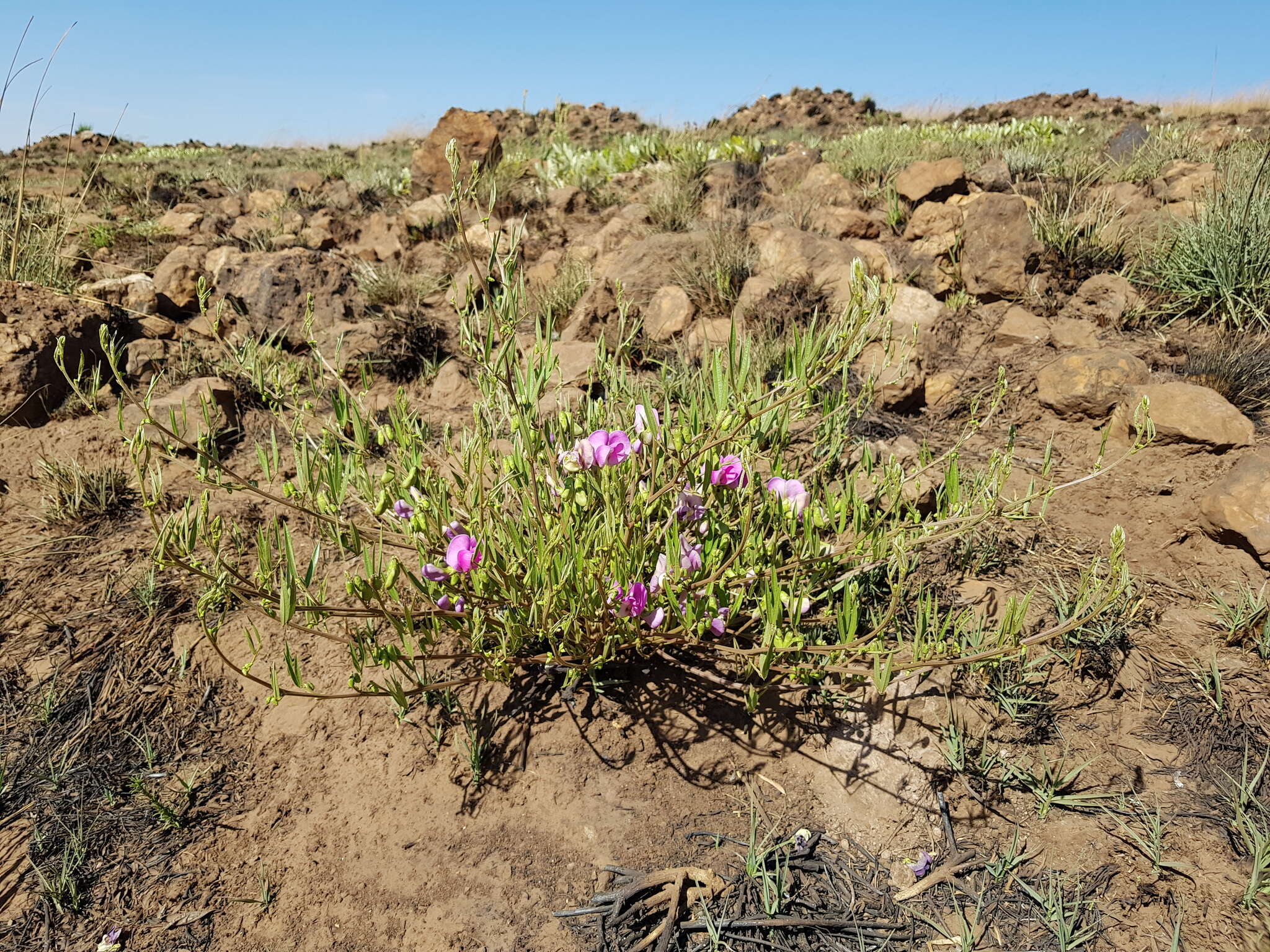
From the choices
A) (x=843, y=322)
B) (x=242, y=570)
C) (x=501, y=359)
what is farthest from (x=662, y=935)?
(x=242, y=570)

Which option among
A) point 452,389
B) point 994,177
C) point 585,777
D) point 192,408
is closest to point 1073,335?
point 994,177

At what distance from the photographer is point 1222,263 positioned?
360cm

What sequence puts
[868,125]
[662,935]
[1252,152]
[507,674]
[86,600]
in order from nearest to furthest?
[662,935]
[507,674]
[86,600]
[1252,152]
[868,125]

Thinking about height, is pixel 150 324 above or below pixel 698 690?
above

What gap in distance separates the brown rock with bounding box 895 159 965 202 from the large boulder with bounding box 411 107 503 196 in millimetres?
→ 3800

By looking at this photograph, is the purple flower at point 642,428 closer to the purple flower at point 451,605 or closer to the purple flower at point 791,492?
the purple flower at point 791,492

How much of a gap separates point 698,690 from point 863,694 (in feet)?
1.45

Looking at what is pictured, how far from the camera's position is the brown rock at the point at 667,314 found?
12.1 ft

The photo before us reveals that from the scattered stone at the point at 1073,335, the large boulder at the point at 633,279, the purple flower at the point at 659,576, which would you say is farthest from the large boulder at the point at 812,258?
the purple flower at the point at 659,576

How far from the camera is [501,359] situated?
5.36 ft

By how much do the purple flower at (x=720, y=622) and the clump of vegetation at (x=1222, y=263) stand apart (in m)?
3.20

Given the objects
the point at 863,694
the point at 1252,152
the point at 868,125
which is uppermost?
the point at 868,125

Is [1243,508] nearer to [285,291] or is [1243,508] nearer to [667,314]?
[667,314]

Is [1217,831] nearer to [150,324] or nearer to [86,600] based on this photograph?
[86,600]
